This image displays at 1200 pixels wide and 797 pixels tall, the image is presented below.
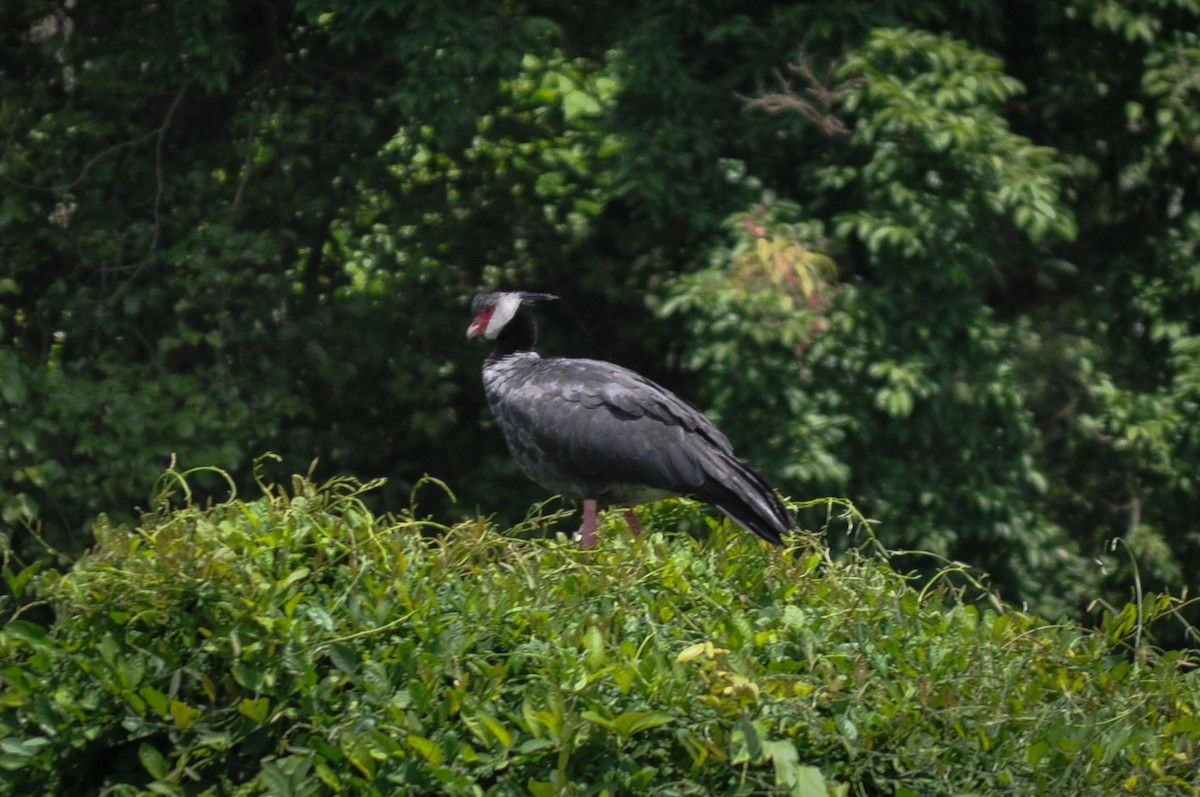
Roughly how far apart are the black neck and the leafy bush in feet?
9.50

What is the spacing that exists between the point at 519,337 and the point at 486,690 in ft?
10.7

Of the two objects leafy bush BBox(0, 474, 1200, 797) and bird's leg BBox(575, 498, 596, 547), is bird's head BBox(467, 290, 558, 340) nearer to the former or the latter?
bird's leg BBox(575, 498, 596, 547)

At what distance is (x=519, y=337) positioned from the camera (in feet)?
19.0


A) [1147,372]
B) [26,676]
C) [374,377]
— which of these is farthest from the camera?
[374,377]

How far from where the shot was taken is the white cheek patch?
18.7 ft

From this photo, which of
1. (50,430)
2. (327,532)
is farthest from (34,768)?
(50,430)

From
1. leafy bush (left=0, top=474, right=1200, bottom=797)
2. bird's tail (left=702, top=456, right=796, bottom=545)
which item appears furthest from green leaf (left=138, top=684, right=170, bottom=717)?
bird's tail (left=702, top=456, right=796, bottom=545)

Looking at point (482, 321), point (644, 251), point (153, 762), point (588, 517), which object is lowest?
point (644, 251)

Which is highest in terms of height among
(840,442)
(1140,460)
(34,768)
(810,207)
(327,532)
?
(327,532)

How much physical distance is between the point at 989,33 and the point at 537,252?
101 inches

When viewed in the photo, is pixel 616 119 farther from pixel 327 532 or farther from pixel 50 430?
pixel 327 532

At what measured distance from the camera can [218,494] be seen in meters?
7.62

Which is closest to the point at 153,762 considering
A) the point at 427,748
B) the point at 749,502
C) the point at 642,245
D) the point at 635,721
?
the point at 427,748

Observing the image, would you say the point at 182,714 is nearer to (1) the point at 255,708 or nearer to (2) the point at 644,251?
(1) the point at 255,708
